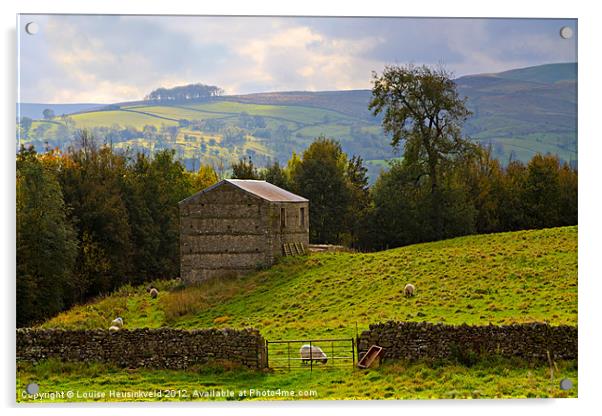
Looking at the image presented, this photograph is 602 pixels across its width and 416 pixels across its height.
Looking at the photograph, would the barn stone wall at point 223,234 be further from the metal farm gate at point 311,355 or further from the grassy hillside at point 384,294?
the metal farm gate at point 311,355

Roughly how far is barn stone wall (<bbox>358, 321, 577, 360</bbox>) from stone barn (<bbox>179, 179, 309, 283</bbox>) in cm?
1033

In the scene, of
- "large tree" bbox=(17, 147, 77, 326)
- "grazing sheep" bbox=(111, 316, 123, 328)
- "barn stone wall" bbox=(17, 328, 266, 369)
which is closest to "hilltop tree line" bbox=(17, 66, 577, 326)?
"large tree" bbox=(17, 147, 77, 326)

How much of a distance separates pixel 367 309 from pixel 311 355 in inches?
160

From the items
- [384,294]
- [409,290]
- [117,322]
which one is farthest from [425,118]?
[117,322]

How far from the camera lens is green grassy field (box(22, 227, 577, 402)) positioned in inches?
703

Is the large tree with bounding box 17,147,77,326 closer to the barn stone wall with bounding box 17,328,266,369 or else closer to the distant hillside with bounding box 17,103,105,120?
the barn stone wall with bounding box 17,328,266,369

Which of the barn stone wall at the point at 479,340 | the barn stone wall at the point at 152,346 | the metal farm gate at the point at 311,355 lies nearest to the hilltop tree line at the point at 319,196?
the barn stone wall at the point at 152,346

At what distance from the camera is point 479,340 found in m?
18.4

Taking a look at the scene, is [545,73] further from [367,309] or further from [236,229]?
[236,229]

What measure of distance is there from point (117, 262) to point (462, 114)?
10.8 metres

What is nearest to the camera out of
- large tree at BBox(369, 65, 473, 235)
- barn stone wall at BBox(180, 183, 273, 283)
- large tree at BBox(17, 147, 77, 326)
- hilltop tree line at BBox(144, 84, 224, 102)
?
large tree at BBox(17, 147, 77, 326)

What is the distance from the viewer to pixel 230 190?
30.0 metres

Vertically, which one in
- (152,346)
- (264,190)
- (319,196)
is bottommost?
(152,346)

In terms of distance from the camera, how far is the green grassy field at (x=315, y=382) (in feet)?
57.7
